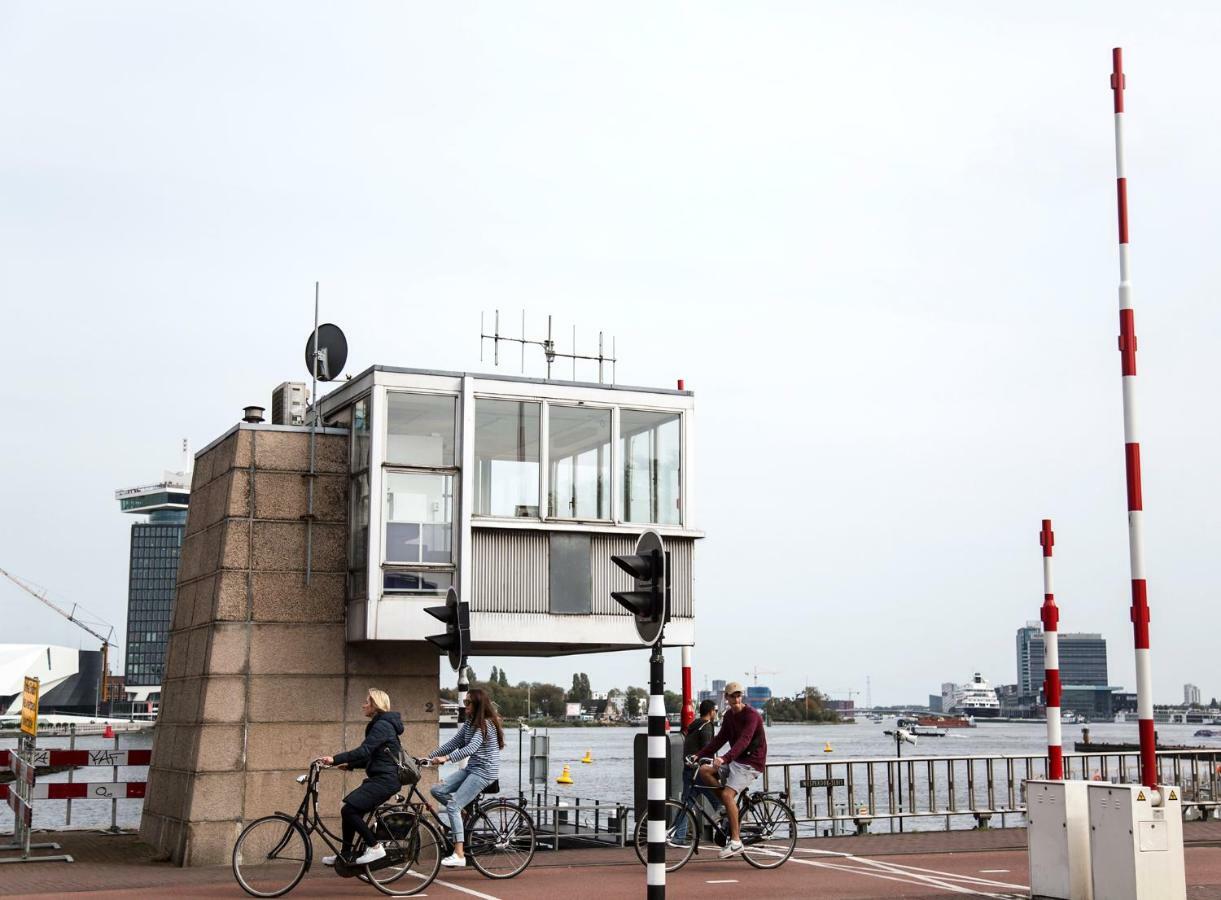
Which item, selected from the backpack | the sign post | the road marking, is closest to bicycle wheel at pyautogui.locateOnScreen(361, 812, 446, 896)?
the backpack

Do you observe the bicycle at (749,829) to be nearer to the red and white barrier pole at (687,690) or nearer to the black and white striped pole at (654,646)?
the red and white barrier pole at (687,690)

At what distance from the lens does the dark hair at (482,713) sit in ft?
44.0

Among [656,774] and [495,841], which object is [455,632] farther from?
[656,774]

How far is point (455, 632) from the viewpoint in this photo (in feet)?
44.8

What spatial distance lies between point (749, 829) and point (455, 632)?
144 inches

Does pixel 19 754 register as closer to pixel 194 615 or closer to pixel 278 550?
pixel 194 615

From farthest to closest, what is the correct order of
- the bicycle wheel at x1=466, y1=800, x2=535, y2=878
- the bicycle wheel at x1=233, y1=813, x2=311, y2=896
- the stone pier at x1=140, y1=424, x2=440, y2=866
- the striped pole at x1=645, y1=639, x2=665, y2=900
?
the stone pier at x1=140, y1=424, x2=440, y2=866 < the bicycle wheel at x1=466, y1=800, x2=535, y2=878 < the bicycle wheel at x1=233, y1=813, x2=311, y2=896 < the striped pole at x1=645, y1=639, x2=665, y2=900

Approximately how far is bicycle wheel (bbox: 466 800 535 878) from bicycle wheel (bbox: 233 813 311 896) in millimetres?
1816

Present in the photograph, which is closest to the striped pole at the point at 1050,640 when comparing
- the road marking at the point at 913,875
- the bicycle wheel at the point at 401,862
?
the road marking at the point at 913,875

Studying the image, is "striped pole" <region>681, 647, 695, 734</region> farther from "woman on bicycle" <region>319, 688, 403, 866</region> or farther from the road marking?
"woman on bicycle" <region>319, 688, 403, 866</region>

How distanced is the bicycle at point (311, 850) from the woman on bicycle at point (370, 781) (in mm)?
79

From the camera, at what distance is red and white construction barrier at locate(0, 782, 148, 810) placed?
1507cm

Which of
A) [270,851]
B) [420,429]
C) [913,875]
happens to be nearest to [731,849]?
[913,875]

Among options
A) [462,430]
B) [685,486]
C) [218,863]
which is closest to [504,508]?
[462,430]
